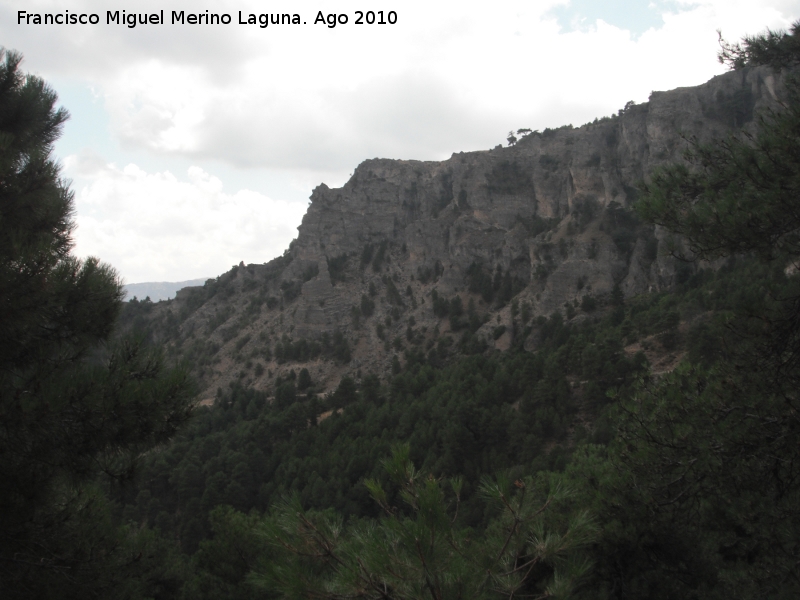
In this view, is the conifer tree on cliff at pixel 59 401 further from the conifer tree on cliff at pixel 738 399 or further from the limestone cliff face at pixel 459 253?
the limestone cliff face at pixel 459 253

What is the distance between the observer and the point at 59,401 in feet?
13.4

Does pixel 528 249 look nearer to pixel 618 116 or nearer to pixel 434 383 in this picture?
pixel 618 116

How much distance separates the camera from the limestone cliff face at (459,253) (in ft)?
170

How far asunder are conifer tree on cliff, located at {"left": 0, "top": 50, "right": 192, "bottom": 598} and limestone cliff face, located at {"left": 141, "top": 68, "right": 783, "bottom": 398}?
45.7 m

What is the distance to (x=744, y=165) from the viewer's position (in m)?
5.66

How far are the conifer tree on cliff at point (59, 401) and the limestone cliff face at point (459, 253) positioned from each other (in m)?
45.7

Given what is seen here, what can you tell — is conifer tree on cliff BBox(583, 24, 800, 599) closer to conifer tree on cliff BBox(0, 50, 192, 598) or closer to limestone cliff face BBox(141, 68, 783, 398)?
conifer tree on cliff BBox(0, 50, 192, 598)

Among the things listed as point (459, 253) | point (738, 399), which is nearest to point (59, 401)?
point (738, 399)

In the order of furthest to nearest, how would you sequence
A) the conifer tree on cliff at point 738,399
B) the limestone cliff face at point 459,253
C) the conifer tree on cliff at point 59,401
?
1. the limestone cliff face at point 459,253
2. the conifer tree on cliff at point 738,399
3. the conifer tree on cliff at point 59,401

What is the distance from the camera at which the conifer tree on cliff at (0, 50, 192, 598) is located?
13.9ft

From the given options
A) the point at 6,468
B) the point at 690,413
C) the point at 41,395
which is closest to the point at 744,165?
the point at 690,413

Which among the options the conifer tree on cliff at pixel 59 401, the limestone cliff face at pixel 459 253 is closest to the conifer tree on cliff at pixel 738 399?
the conifer tree on cliff at pixel 59 401

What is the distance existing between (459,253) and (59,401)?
6277 cm

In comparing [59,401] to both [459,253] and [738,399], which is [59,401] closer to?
[738,399]
